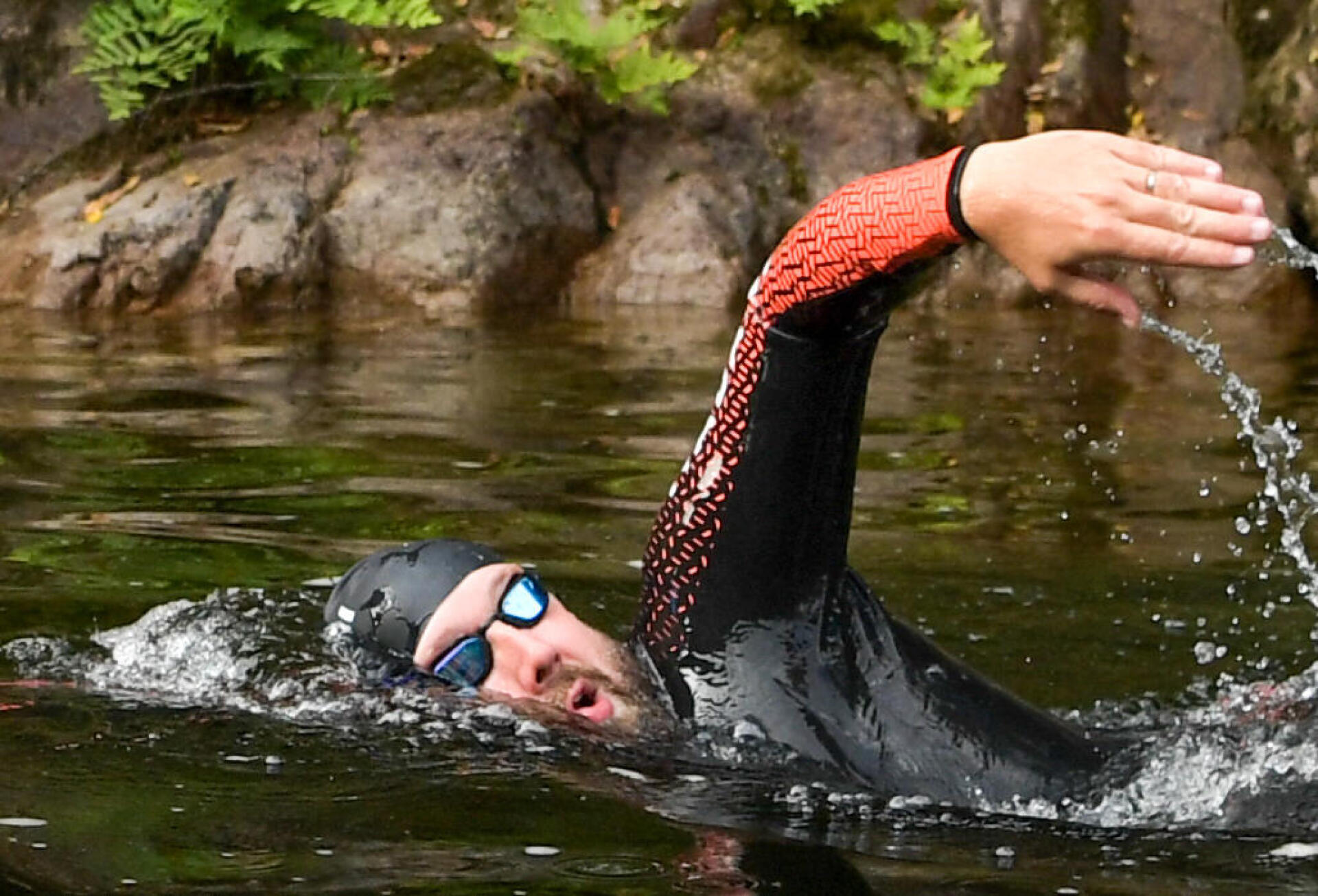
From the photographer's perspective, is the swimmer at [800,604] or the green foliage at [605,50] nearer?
the swimmer at [800,604]

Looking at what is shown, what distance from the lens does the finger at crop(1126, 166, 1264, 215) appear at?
10.0 feet

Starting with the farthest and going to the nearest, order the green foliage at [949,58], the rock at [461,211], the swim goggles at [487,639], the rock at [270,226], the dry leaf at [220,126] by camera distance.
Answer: the dry leaf at [220,126]
the green foliage at [949,58]
the rock at [461,211]
the rock at [270,226]
the swim goggles at [487,639]

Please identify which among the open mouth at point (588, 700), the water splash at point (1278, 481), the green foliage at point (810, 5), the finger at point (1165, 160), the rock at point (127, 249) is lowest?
the open mouth at point (588, 700)

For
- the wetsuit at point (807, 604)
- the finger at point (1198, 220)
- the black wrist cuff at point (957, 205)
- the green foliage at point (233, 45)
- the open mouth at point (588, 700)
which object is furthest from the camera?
the green foliage at point (233, 45)

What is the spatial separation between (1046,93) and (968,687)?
9183 mm

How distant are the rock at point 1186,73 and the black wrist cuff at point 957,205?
374 inches

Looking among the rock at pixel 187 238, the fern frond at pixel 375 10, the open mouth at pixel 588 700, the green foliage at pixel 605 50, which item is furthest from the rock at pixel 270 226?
the open mouth at pixel 588 700

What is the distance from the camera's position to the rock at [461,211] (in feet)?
39.0

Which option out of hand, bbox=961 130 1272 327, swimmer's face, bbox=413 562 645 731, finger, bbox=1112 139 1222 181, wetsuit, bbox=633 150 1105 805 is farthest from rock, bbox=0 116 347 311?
finger, bbox=1112 139 1222 181

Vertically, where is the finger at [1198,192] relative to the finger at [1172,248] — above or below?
above

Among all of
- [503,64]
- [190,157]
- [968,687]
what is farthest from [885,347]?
[968,687]

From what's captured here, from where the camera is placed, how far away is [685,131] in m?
12.6

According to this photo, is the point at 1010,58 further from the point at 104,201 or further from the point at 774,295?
the point at 774,295

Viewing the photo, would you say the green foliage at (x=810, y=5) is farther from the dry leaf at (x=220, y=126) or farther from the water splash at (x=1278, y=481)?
the water splash at (x=1278, y=481)
